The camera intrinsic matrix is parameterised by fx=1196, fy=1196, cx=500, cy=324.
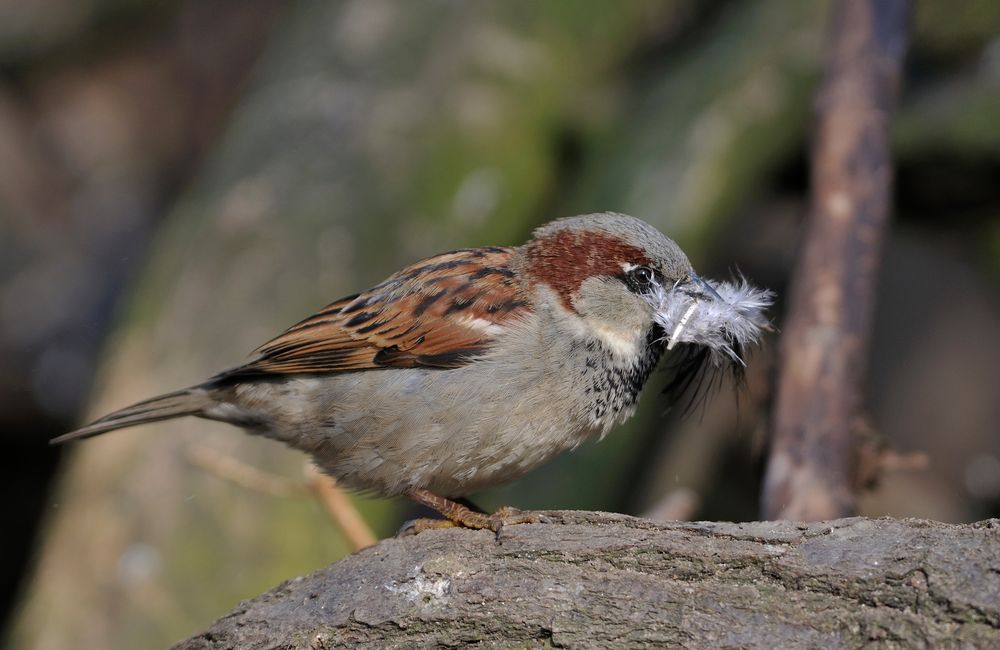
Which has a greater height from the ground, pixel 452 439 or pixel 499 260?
pixel 499 260

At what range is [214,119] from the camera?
10.4 m

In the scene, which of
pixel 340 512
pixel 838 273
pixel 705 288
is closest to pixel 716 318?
pixel 705 288

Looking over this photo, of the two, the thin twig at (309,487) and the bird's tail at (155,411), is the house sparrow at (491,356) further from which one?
the thin twig at (309,487)

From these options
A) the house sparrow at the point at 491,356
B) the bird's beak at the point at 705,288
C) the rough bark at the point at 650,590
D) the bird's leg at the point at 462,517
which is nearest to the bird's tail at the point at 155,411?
the house sparrow at the point at 491,356

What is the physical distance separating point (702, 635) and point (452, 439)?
3.53ft

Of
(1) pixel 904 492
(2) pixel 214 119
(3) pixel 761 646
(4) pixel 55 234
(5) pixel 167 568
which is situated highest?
(2) pixel 214 119

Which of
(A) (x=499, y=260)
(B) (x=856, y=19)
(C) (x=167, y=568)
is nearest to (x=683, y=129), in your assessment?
(B) (x=856, y=19)

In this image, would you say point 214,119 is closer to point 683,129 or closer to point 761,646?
point 683,129

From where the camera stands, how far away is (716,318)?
3.44 meters

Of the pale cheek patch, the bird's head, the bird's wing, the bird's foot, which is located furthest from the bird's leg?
the pale cheek patch

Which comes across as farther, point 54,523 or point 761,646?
point 54,523

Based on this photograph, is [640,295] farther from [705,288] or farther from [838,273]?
[838,273]

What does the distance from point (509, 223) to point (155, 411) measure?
3.22 metres

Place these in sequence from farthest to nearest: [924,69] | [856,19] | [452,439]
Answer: [924,69]
[856,19]
[452,439]
